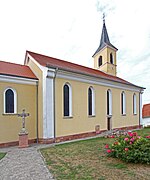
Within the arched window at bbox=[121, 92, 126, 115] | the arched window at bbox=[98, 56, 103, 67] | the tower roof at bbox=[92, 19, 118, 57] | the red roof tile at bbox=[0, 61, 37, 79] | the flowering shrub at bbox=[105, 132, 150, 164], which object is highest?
the tower roof at bbox=[92, 19, 118, 57]

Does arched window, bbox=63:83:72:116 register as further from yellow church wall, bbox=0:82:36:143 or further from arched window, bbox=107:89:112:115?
arched window, bbox=107:89:112:115

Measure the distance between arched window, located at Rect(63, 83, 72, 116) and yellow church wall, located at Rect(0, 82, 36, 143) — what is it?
8.40 feet

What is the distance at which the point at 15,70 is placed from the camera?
15.0 metres

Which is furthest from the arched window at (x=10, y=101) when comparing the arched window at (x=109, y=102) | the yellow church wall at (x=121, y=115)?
the yellow church wall at (x=121, y=115)

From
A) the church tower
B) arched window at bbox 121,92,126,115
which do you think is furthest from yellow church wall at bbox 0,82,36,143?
the church tower

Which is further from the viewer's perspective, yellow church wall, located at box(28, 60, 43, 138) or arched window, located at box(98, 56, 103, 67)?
arched window, located at box(98, 56, 103, 67)

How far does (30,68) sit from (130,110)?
1474 centimetres

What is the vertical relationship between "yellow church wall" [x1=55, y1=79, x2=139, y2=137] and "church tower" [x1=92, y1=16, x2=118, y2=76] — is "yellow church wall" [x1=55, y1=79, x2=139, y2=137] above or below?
below

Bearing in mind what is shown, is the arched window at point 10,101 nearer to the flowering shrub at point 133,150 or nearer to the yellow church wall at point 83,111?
the yellow church wall at point 83,111

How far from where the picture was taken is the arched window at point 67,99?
1599cm

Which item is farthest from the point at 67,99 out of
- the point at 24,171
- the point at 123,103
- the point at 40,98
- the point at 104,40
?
the point at 104,40

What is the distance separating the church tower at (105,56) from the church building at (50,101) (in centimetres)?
754

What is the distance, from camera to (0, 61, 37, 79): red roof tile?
13953 millimetres

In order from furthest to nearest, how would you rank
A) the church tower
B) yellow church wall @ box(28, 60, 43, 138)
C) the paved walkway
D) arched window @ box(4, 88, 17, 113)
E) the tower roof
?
the tower roof
the church tower
yellow church wall @ box(28, 60, 43, 138)
arched window @ box(4, 88, 17, 113)
the paved walkway
